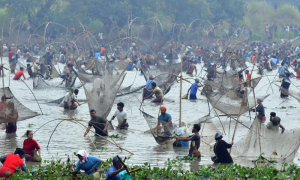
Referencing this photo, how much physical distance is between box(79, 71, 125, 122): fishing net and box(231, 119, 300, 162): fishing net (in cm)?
409

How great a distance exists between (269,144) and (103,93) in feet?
16.9

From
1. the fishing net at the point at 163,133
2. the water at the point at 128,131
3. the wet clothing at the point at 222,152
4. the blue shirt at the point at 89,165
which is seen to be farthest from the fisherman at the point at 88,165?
the fishing net at the point at 163,133

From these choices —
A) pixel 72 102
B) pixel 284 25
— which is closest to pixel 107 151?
pixel 72 102

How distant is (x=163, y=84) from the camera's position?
18.6 metres

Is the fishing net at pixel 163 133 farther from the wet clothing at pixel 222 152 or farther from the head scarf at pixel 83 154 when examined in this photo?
the head scarf at pixel 83 154

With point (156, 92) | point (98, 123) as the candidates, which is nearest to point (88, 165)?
point (98, 123)

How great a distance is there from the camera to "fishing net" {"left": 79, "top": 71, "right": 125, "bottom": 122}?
43.4 feet

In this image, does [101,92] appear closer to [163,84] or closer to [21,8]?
[163,84]

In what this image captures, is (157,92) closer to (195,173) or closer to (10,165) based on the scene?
(195,173)

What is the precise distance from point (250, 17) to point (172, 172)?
153ft

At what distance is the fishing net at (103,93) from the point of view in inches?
521

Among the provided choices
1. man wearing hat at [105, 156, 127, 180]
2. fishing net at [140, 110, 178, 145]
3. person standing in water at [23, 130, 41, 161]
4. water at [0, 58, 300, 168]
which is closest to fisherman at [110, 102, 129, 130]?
water at [0, 58, 300, 168]

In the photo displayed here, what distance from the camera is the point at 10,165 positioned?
802 centimetres

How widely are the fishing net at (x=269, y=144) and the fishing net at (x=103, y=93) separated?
4.09 meters
